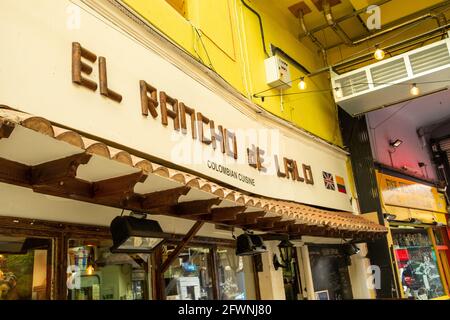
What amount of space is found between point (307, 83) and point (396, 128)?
508 cm

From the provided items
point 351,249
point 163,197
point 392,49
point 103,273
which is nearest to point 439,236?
point 351,249

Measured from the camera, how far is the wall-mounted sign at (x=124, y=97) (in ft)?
9.77

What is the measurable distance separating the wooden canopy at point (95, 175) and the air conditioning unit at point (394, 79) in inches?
184

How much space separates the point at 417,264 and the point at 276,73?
24.6ft

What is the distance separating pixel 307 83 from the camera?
28.7 feet

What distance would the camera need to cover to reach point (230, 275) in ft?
19.0

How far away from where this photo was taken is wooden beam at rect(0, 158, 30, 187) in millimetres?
2438

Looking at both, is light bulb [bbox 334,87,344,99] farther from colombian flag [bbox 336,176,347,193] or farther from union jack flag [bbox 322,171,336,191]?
colombian flag [bbox 336,176,347,193]

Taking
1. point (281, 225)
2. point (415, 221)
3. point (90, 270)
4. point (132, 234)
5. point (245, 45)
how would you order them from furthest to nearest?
point (415, 221), point (245, 45), point (281, 225), point (90, 270), point (132, 234)

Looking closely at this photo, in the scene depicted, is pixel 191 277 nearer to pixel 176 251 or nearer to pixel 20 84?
pixel 176 251

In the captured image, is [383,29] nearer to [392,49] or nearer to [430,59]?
[392,49]

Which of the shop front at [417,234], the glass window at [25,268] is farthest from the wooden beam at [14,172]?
the shop front at [417,234]
